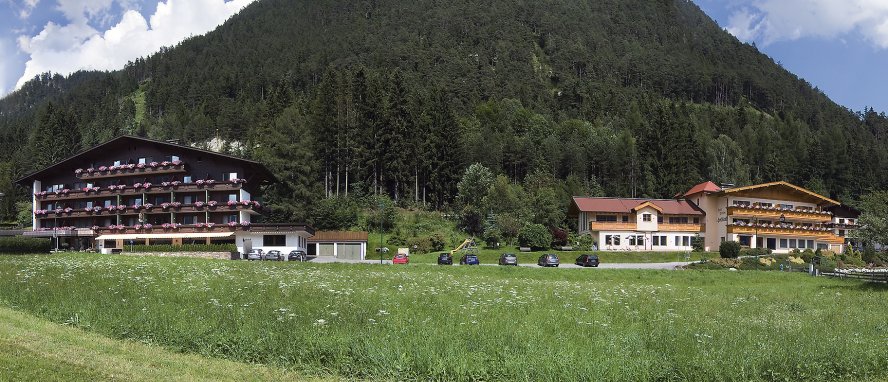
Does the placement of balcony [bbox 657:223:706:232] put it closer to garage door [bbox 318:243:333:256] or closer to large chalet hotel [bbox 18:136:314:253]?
garage door [bbox 318:243:333:256]

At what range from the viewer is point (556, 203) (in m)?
89.0

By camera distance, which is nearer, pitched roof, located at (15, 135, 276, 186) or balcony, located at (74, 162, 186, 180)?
pitched roof, located at (15, 135, 276, 186)

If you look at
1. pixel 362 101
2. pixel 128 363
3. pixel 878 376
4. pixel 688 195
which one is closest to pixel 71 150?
pixel 362 101

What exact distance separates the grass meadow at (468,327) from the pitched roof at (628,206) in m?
58.3

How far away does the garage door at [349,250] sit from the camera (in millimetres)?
76000

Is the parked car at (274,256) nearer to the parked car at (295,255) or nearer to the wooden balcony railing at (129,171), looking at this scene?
the parked car at (295,255)

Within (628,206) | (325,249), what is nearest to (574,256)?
(628,206)

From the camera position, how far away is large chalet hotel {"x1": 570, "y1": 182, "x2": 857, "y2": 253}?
281 ft

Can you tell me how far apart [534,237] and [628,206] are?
18736 mm

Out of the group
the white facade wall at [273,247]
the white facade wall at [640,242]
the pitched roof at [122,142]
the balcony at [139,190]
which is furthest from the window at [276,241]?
the white facade wall at [640,242]

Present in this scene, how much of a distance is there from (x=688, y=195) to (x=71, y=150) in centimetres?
12423

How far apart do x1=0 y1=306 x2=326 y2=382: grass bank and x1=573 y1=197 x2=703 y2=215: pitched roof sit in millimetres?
75341

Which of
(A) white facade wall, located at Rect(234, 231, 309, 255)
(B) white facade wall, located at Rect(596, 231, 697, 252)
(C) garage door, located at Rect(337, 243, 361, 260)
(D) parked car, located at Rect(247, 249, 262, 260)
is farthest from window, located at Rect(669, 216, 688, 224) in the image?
(D) parked car, located at Rect(247, 249, 262, 260)

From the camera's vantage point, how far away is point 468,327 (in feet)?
51.5
